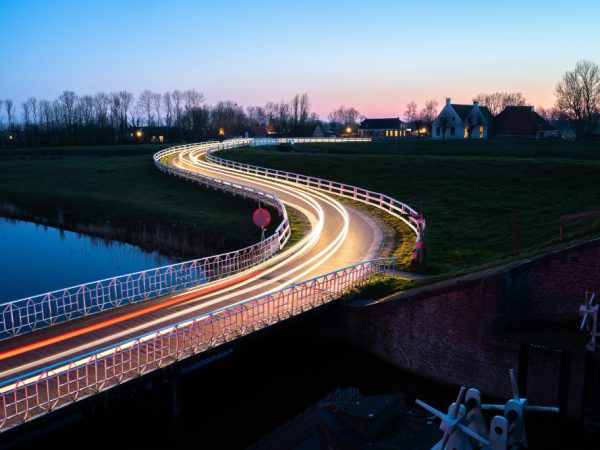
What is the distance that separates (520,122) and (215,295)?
79.9m

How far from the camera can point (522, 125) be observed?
8750 centimetres

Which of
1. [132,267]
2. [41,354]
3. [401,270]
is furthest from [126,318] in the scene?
[132,267]

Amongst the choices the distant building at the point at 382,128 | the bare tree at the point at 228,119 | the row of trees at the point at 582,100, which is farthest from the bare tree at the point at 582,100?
the bare tree at the point at 228,119

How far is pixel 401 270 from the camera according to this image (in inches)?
955

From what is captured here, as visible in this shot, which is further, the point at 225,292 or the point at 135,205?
the point at 135,205

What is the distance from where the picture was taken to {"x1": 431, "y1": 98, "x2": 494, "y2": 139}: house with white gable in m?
90.4

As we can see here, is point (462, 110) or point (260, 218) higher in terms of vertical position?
point (462, 110)

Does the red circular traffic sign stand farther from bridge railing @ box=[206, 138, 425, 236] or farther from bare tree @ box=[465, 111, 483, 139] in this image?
bare tree @ box=[465, 111, 483, 139]

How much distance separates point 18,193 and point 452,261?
4583 centimetres

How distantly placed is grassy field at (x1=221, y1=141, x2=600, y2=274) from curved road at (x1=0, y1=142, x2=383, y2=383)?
4253mm

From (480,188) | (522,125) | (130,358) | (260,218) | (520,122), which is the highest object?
(520,122)

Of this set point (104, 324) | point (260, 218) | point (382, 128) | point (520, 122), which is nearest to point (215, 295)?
point (104, 324)

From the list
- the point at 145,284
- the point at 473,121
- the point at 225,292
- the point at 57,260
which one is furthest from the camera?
the point at 473,121

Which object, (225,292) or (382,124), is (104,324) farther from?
(382,124)
